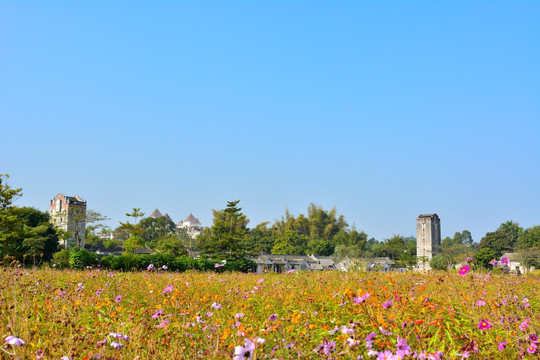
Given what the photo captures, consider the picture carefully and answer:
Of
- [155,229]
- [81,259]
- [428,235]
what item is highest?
[155,229]

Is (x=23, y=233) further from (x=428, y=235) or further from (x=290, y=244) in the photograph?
(x=428, y=235)

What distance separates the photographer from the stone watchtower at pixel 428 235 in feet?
256

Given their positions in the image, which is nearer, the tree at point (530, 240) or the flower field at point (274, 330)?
the flower field at point (274, 330)

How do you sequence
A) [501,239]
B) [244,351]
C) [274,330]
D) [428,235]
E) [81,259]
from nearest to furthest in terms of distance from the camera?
[244,351], [274,330], [81,259], [501,239], [428,235]

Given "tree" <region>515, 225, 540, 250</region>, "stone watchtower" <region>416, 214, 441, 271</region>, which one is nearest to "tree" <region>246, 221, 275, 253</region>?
"stone watchtower" <region>416, 214, 441, 271</region>

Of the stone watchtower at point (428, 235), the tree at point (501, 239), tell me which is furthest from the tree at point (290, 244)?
the tree at point (501, 239)

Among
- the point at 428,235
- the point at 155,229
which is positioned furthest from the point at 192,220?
the point at 428,235

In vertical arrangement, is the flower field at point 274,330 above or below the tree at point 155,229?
below

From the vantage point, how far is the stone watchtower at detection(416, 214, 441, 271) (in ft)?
256

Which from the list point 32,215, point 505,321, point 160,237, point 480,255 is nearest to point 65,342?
point 505,321

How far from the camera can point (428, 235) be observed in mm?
78625

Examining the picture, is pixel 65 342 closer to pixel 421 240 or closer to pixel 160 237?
pixel 160 237

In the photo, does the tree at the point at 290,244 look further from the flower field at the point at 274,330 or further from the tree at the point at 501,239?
the flower field at the point at 274,330

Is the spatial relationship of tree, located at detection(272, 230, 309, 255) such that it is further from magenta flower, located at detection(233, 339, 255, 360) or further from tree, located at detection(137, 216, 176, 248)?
magenta flower, located at detection(233, 339, 255, 360)
